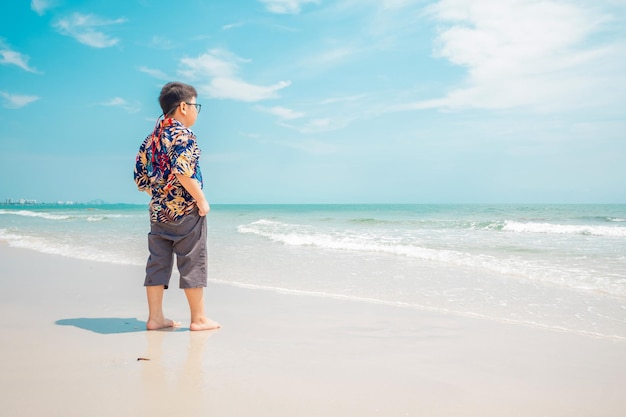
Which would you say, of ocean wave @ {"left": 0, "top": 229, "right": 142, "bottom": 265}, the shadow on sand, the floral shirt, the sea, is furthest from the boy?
ocean wave @ {"left": 0, "top": 229, "right": 142, "bottom": 265}

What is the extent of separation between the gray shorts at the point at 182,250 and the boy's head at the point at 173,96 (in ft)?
2.80

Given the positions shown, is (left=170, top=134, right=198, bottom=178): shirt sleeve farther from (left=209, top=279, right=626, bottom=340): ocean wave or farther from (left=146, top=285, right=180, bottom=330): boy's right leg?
(left=209, top=279, right=626, bottom=340): ocean wave

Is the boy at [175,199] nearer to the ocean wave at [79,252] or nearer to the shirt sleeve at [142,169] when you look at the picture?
the shirt sleeve at [142,169]

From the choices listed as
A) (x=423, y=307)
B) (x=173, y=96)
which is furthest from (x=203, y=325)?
(x=423, y=307)

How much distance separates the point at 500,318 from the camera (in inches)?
168

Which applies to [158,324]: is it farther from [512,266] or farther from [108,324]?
[512,266]

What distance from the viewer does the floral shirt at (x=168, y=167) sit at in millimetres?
3344

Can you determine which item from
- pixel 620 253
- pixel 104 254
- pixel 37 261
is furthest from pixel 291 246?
pixel 620 253

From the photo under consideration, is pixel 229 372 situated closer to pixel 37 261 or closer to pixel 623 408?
pixel 623 408

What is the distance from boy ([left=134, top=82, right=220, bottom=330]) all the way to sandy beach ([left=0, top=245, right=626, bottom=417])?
36 cm

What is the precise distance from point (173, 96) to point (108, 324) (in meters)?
1.98

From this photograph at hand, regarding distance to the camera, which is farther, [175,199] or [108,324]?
[108,324]

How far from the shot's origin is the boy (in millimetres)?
3367

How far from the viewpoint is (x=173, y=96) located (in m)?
3.53
